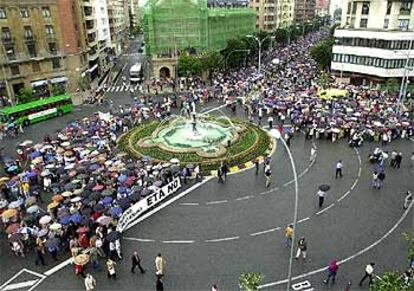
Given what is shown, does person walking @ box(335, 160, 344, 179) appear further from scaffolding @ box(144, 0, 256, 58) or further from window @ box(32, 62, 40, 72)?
window @ box(32, 62, 40, 72)

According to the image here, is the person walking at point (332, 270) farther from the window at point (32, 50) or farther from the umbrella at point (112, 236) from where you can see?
the window at point (32, 50)

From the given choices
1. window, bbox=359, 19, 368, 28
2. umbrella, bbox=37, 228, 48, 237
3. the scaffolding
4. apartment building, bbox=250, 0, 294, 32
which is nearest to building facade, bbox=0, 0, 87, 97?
the scaffolding

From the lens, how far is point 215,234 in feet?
Result: 80.3

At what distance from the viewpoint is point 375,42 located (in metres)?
63.2

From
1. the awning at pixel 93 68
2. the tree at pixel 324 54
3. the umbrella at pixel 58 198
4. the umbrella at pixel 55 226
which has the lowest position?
the awning at pixel 93 68

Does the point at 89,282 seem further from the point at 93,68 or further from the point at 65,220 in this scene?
the point at 93,68

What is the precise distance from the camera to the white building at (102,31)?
9331 cm

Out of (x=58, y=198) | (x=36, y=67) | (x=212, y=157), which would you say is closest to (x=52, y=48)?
(x=36, y=67)

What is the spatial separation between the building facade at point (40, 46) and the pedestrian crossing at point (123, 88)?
6.19 m

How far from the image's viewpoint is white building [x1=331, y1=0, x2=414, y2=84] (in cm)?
6138

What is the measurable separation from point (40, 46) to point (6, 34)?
18.3 feet

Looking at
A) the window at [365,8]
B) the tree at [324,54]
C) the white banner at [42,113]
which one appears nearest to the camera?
the white banner at [42,113]

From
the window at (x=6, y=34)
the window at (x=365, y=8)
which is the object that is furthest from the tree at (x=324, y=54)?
the window at (x=6, y=34)

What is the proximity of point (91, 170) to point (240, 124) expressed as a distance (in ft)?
59.8
